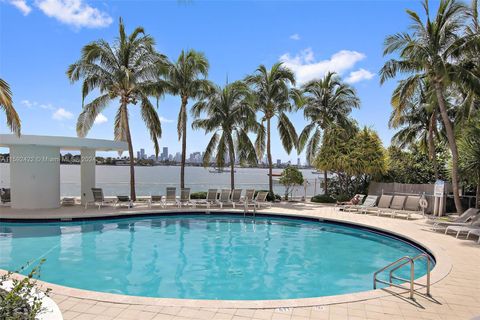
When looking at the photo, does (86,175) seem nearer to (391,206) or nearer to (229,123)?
(229,123)

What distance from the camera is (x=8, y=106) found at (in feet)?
25.5

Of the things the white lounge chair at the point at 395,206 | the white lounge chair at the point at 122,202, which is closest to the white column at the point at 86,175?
the white lounge chair at the point at 122,202

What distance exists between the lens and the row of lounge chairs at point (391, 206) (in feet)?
53.1

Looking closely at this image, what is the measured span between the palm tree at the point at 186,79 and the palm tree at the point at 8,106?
1133cm

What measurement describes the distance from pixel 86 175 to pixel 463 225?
53.6 ft

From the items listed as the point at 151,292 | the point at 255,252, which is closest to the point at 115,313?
the point at 151,292

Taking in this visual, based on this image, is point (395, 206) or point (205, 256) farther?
point (395, 206)

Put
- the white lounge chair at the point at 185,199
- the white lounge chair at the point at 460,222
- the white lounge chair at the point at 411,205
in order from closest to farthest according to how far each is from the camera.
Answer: the white lounge chair at the point at 460,222 < the white lounge chair at the point at 411,205 < the white lounge chair at the point at 185,199

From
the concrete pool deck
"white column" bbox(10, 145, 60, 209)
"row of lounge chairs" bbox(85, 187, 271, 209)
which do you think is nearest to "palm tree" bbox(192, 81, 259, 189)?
"row of lounge chairs" bbox(85, 187, 271, 209)

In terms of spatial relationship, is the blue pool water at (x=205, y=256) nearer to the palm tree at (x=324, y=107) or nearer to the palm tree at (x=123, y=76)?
the palm tree at (x=123, y=76)

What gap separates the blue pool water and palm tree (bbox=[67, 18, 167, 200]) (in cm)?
668

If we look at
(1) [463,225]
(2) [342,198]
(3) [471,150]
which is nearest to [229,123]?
(2) [342,198]

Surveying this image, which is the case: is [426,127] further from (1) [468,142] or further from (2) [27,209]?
(2) [27,209]

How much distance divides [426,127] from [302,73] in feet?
27.0
